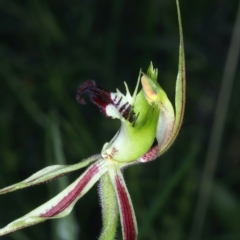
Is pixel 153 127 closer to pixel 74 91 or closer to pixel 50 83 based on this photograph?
pixel 50 83

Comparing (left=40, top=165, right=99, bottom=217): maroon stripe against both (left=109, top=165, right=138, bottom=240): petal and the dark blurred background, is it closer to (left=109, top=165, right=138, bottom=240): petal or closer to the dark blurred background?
(left=109, top=165, right=138, bottom=240): petal

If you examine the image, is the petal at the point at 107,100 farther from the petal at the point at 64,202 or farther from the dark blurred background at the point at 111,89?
the dark blurred background at the point at 111,89

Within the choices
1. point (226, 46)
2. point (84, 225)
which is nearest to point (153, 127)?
point (84, 225)

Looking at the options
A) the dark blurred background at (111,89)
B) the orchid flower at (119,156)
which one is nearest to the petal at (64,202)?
the orchid flower at (119,156)

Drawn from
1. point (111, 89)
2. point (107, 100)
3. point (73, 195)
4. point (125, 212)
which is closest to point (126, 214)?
point (125, 212)

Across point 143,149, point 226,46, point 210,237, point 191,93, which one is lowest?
point 143,149

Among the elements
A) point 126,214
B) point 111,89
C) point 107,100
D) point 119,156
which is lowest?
point 126,214

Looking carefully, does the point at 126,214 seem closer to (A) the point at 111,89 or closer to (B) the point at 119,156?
(B) the point at 119,156

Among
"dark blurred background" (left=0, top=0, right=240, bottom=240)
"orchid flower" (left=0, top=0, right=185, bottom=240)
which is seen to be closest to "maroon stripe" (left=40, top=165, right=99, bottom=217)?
"orchid flower" (left=0, top=0, right=185, bottom=240)
